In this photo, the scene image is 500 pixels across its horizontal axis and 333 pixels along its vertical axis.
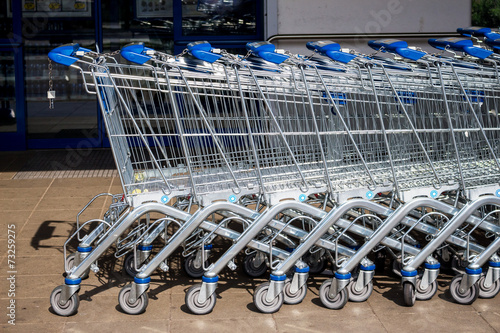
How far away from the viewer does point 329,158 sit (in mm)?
5281

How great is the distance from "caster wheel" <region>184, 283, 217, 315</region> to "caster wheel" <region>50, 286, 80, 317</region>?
0.67m

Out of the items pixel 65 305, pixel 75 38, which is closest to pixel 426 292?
pixel 65 305

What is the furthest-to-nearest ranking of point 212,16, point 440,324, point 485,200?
point 212,16 < point 485,200 < point 440,324

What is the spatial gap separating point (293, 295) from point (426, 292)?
2.82 feet

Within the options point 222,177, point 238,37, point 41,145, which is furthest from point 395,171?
point 41,145

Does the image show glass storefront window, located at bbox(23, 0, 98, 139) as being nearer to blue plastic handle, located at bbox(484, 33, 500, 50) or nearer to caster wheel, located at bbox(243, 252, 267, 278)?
caster wheel, located at bbox(243, 252, 267, 278)

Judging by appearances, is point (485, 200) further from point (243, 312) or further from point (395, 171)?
point (243, 312)

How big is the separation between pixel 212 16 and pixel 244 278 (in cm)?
563

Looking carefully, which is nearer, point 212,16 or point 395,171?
point 395,171

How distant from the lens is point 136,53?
4.62m

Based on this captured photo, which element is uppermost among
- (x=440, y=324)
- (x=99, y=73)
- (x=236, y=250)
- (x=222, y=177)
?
(x=99, y=73)

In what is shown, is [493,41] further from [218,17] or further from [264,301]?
[218,17]

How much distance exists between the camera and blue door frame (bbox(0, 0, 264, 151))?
9.98m

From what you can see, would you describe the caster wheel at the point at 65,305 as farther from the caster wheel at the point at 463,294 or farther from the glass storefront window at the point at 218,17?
the glass storefront window at the point at 218,17
